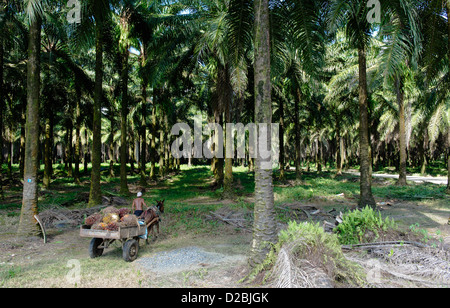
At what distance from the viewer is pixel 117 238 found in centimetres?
698

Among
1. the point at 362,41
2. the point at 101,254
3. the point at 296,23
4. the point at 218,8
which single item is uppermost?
the point at 218,8

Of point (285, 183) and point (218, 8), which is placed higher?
point (218, 8)

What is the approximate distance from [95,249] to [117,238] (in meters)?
0.91

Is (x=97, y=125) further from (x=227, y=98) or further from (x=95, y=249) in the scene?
(x=95, y=249)

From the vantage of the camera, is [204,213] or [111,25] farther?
[111,25]

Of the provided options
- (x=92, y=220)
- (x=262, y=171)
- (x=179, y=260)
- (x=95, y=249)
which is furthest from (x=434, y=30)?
(x=95, y=249)

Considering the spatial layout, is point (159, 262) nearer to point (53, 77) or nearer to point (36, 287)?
point (36, 287)

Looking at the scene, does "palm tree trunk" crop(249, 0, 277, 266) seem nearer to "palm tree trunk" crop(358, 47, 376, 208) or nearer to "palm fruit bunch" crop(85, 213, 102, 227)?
"palm fruit bunch" crop(85, 213, 102, 227)

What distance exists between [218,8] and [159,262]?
12586mm

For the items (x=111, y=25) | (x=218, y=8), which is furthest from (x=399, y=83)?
(x=111, y=25)

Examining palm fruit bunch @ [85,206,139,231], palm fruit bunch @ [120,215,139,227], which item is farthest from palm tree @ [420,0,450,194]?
palm fruit bunch @ [85,206,139,231]

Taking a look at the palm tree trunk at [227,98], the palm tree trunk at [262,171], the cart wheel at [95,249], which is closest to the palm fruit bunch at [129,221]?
→ the cart wheel at [95,249]
